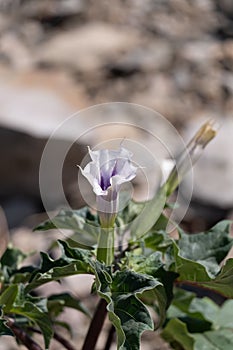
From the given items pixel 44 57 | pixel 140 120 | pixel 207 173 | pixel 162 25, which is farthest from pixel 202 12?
pixel 207 173

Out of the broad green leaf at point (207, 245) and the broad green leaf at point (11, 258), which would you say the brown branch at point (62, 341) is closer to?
the broad green leaf at point (11, 258)

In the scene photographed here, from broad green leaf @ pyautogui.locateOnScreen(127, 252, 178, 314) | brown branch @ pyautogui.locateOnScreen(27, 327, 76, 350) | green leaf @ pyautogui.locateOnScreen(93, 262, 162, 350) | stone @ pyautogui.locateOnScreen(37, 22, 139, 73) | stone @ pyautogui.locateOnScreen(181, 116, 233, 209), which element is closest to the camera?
green leaf @ pyautogui.locateOnScreen(93, 262, 162, 350)

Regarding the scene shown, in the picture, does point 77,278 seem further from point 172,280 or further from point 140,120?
point 172,280

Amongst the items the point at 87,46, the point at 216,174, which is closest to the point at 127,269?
the point at 216,174

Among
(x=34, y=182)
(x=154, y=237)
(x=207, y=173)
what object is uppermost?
(x=154, y=237)

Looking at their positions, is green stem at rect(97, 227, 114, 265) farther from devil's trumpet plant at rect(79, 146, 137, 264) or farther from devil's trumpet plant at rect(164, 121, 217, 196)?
devil's trumpet plant at rect(164, 121, 217, 196)

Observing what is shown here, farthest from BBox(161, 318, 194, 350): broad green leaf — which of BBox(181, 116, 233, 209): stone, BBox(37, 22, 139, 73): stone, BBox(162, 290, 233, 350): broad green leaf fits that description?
BBox(37, 22, 139, 73): stone
